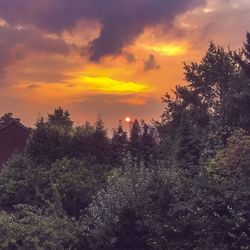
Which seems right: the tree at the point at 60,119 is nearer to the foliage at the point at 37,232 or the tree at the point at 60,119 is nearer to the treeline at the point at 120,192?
the treeline at the point at 120,192

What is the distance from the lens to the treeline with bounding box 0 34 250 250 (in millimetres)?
13836

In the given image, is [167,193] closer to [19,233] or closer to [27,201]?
[19,233]

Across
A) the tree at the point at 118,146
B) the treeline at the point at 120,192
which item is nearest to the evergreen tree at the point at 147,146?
Answer: the treeline at the point at 120,192

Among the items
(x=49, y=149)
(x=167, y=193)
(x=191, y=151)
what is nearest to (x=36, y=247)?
(x=167, y=193)

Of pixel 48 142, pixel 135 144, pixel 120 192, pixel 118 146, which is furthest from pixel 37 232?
pixel 135 144

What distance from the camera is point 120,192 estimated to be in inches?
604

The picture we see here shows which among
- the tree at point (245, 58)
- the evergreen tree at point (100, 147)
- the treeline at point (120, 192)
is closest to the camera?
the treeline at point (120, 192)

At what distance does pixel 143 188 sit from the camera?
15.3 m

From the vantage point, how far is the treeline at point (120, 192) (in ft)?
45.4

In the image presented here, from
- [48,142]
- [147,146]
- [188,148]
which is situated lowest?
[188,148]

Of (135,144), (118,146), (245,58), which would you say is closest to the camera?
(118,146)

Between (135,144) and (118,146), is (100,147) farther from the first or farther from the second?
(135,144)

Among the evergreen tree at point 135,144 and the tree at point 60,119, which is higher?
the tree at point 60,119

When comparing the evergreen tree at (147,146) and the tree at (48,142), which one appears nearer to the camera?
the tree at (48,142)
